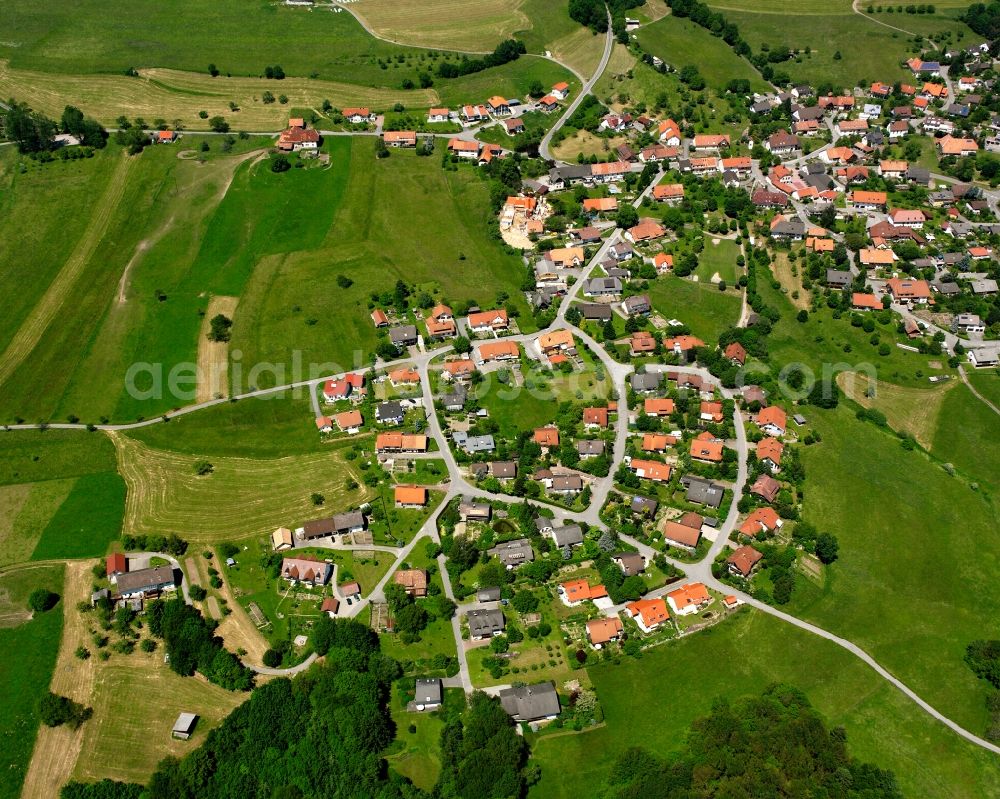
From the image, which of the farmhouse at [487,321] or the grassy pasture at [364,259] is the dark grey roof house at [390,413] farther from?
the farmhouse at [487,321]

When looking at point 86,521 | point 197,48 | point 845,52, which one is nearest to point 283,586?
point 86,521

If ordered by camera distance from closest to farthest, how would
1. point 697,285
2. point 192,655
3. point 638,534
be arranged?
point 192,655 < point 638,534 < point 697,285

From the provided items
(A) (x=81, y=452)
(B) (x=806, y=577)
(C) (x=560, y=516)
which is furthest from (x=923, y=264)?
(A) (x=81, y=452)

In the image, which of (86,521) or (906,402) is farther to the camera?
(906,402)

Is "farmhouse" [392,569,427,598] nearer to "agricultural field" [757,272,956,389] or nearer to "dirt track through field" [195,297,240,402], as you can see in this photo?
"dirt track through field" [195,297,240,402]

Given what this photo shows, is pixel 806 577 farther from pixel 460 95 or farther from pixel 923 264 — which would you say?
pixel 460 95

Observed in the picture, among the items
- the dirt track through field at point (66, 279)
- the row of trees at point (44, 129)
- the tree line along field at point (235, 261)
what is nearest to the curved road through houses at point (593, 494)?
the tree line along field at point (235, 261)

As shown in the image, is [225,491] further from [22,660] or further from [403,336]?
[403,336]

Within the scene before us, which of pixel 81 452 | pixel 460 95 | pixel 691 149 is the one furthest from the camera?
pixel 460 95
